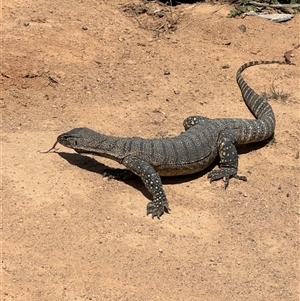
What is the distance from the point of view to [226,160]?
8602mm

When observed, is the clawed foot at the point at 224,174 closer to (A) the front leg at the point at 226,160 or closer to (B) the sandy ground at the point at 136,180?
(A) the front leg at the point at 226,160

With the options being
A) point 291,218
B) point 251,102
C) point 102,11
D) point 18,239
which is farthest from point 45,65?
point 291,218

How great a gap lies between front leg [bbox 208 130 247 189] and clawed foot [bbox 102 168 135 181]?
3.77ft

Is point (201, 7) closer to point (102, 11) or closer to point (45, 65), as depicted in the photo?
point (102, 11)

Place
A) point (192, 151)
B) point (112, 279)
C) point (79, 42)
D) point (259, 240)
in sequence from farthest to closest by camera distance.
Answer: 1. point (79, 42)
2. point (192, 151)
3. point (259, 240)
4. point (112, 279)

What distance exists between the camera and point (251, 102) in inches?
400

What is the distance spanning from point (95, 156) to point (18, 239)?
2167 millimetres

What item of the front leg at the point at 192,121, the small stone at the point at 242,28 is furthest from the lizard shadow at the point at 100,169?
the small stone at the point at 242,28

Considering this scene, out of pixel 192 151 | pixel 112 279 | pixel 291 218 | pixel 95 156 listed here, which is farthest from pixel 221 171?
pixel 112 279

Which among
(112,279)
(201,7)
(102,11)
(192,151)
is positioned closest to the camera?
(112,279)

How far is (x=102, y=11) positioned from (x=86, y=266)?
23.2ft

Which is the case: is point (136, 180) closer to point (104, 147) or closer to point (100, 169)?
point (100, 169)

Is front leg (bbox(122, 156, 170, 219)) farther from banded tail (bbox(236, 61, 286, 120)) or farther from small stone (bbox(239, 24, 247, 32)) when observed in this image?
small stone (bbox(239, 24, 247, 32))

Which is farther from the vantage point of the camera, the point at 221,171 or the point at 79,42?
the point at 79,42
